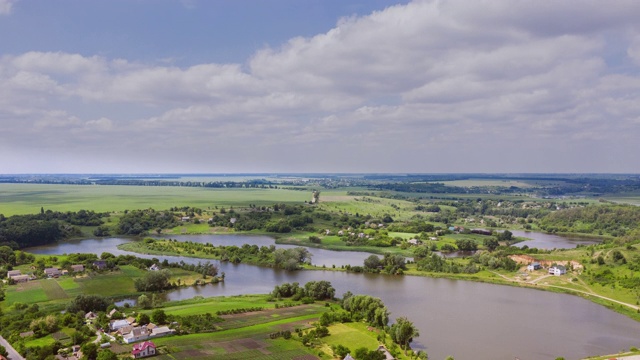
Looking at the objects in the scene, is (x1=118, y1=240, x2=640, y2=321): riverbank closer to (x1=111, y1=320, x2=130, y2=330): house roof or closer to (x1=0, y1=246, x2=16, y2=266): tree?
(x1=0, y1=246, x2=16, y2=266): tree

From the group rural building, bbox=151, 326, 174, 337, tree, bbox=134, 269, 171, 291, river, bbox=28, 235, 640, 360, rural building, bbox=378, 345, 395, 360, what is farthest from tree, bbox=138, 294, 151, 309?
rural building, bbox=378, 345, 395, 360

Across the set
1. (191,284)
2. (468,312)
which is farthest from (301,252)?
(468,312)

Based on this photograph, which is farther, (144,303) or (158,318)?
(144,303)

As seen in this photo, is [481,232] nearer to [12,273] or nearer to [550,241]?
[550,241]

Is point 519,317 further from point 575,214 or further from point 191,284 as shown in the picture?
point 575,214

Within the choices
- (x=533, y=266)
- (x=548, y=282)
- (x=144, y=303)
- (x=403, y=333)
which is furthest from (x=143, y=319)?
(x=533, y=266)
